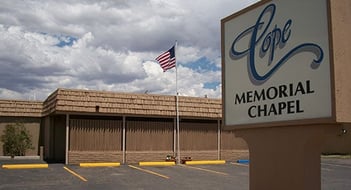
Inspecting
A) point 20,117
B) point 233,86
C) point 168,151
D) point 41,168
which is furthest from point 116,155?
point 233,86

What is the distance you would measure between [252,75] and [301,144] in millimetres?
1585

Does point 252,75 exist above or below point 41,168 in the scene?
above

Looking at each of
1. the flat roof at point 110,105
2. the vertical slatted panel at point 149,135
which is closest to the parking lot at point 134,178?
the flat roof at point 110,105

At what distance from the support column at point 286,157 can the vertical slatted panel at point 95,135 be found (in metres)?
16.6

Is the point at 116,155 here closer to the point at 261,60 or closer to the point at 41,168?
the point at 41,168

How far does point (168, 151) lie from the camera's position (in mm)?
25172

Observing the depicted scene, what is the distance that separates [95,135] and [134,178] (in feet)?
23.6

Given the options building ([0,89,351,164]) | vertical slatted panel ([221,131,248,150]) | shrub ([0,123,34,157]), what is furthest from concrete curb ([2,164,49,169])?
vertical slatted panel ([221,131,248,150])

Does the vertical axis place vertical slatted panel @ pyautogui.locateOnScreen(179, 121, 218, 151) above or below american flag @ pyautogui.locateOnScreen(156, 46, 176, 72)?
below

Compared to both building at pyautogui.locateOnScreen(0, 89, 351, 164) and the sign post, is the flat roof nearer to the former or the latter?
building at pyautogui.locateOnScreen(0, 89, 351, 164)

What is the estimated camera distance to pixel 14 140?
84.9 feet

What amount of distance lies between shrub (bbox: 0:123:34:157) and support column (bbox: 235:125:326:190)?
2137 centimetres

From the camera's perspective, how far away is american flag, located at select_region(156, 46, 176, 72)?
78.2 feet

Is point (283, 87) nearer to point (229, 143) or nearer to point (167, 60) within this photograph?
point (167, 60)
